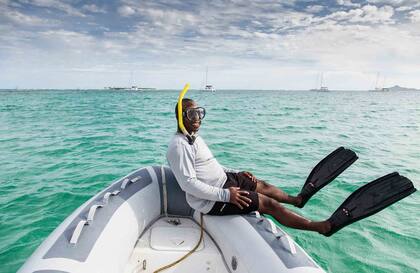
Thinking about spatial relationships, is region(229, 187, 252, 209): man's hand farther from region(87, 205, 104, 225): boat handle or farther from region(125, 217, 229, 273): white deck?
region(87, 205, 104, 225): boat handle

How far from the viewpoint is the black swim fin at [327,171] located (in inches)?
138

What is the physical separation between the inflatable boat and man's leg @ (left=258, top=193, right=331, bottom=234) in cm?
17

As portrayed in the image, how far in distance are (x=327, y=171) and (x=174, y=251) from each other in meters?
1.95

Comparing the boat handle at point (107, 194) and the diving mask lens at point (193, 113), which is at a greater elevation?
the diving mask lens at point (193, 113)

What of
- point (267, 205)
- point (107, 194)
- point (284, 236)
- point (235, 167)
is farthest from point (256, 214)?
point (235, 167)

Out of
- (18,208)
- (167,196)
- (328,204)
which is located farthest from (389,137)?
(18,208)

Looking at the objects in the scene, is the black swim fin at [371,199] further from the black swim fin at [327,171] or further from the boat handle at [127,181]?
the boat handle at [127,181]

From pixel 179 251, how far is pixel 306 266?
3.99 ft

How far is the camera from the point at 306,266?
2.24 m

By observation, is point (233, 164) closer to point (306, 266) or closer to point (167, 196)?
point (167, 196)

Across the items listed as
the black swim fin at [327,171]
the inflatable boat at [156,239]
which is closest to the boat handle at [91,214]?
the inflatable boat at [156,239]

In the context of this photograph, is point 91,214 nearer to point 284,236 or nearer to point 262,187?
point 284,236

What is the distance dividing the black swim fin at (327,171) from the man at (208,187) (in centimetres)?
61

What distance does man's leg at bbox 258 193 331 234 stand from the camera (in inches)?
112
